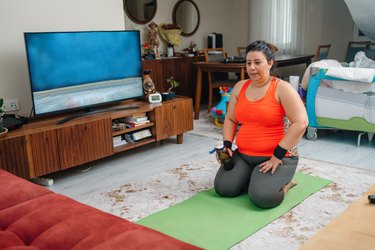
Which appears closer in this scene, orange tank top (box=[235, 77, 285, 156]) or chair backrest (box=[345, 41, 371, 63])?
orange tank top (box=[235, 77, 285, 156])

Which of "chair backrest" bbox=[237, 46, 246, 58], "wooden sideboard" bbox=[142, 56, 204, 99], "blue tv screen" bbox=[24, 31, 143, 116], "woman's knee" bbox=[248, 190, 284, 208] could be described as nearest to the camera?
"woman's knee" bbox=[248, 190, 284, 208]

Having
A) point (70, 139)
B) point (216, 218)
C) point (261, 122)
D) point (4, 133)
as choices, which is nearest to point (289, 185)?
point (261, 122)

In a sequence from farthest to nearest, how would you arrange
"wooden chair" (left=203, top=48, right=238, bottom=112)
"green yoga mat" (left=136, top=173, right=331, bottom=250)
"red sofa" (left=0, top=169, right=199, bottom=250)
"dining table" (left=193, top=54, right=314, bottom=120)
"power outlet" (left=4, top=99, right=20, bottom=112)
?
"wooden chair" (left=203, top=48, right=238, bottom=112)
"dining table" (left=193, top=54, right=314, bottom=120)
"power outlet" (left=4, top=99, right=20, bottom=112)
"green yoga mat" (left=136, top=173, right=331, bottom=250)
"red sofa" (left=0, top=169, right=199, bottom=250)

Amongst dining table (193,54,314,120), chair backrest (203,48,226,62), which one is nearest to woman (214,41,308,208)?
dining table (193,54,314,120)

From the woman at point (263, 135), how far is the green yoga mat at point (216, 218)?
0.22 ft

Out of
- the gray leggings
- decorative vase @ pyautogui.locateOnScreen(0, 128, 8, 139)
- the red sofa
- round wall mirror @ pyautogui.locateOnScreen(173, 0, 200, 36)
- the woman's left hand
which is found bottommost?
the gray leggings

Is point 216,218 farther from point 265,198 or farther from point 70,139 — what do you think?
point 70,139

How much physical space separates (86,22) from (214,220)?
2.20 metres

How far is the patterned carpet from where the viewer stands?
6.82ft

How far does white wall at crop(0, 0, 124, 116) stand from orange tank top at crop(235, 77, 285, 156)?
1736 millimetres

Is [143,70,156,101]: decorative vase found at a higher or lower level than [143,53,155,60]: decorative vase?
lower

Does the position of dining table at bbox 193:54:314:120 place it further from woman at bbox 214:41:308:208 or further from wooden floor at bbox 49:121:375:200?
woman at bbox 214:41:308:208

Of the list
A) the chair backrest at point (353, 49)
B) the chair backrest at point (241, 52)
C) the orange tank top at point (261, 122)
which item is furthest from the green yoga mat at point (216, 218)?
the chair backrest at point (353, 49)

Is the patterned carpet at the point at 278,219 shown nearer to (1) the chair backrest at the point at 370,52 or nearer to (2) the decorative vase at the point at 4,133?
(2) the decorative vase at the point at 4,133
